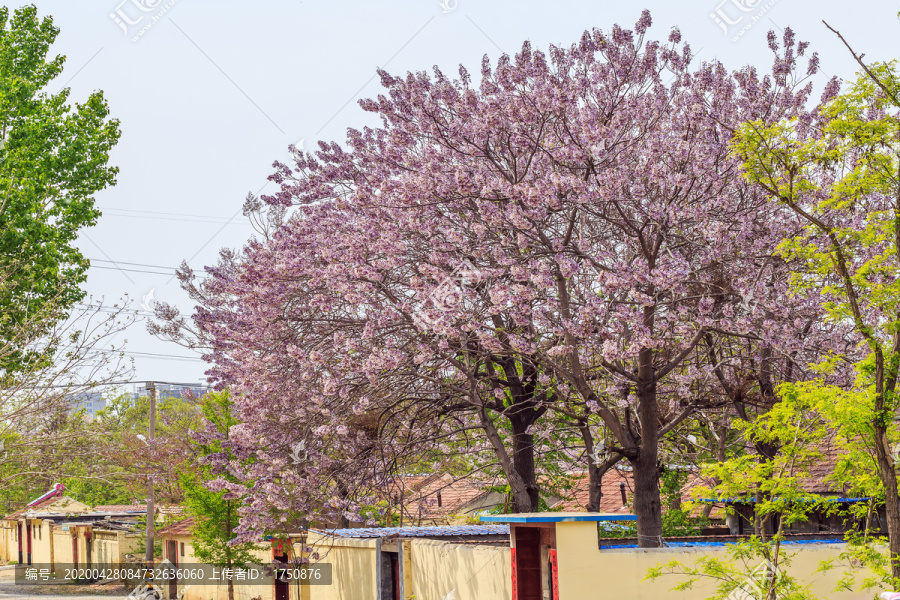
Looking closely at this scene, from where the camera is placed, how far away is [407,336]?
13.2 meters

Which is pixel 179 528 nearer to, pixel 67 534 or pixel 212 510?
pixel 212 510

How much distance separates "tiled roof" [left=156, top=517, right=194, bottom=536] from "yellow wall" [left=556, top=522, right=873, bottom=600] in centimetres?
1990

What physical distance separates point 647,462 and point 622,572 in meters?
2.63

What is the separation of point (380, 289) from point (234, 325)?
3.99 m

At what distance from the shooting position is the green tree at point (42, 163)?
16.3 meters

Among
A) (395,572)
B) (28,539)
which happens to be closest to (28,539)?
(28,539)

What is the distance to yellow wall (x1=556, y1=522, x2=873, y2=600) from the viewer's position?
9883 millimetres

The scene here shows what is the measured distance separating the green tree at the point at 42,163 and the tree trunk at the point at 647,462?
10.4 meters

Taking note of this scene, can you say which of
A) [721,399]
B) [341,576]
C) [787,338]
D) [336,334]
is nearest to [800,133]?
[787,338]

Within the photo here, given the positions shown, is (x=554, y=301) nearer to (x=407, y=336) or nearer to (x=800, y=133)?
(x=407, y=336)

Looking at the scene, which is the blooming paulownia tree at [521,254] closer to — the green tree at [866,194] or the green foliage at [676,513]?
the green tree at [866,194]

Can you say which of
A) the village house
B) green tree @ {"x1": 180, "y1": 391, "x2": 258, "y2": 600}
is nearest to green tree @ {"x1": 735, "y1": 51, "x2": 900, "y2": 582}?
green tree @ {"x1": 180, "y1": 391, "x2": 258, "y2": 600}

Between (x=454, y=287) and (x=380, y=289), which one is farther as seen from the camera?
(x=380, y=289)

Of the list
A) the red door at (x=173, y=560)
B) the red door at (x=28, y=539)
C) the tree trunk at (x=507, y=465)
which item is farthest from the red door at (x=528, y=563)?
the red door at (x=28, y=539)
